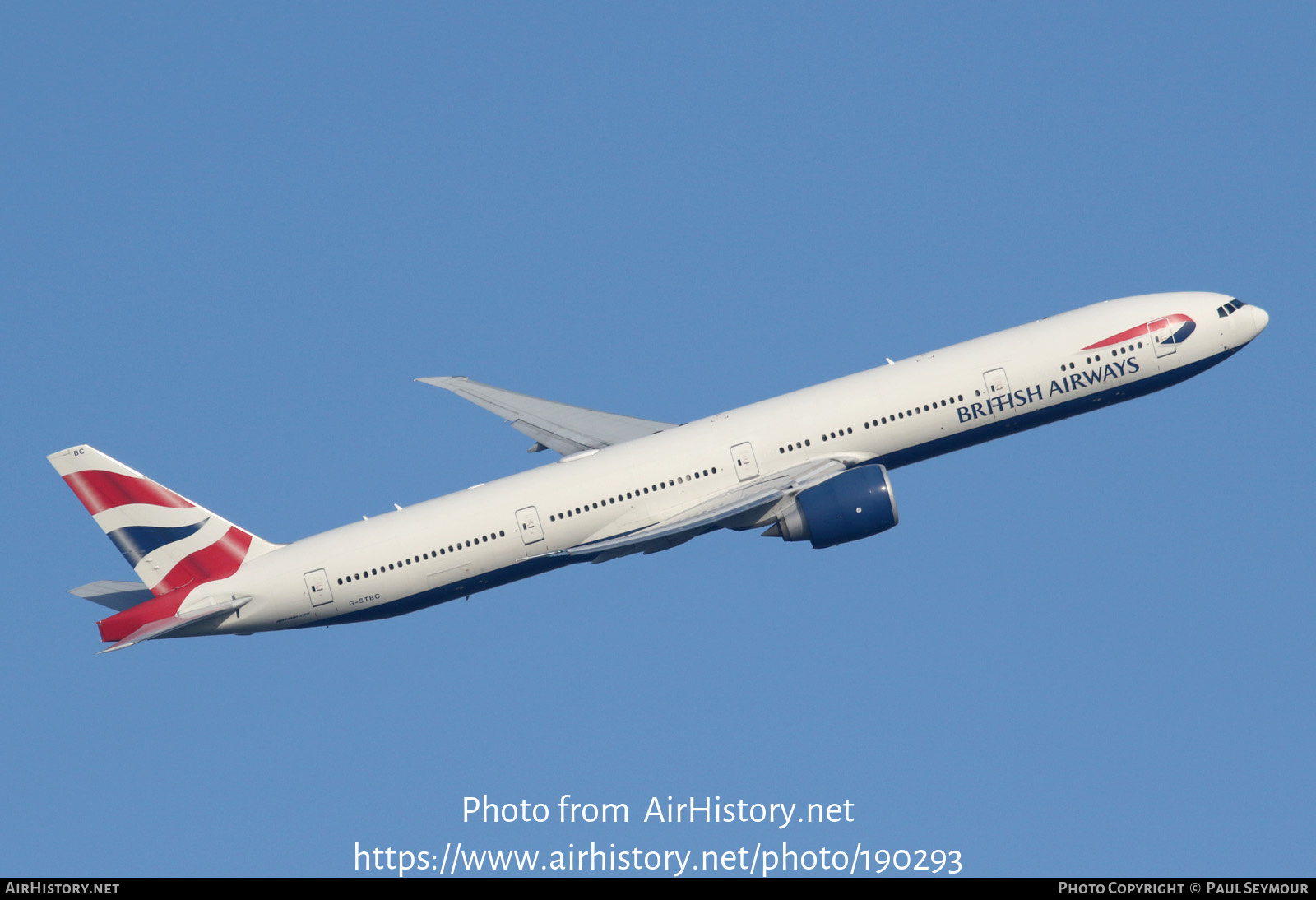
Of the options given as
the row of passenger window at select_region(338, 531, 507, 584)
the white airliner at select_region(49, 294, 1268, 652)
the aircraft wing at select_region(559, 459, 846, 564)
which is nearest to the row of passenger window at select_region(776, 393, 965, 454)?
the white airliner at select_region(49, 294, 1268, 652)

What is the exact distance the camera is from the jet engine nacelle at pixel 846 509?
2056 inches

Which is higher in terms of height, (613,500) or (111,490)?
(613,500)

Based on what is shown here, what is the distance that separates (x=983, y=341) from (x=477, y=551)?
21726 mm

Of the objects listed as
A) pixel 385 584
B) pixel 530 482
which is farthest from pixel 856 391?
pixel 385 584

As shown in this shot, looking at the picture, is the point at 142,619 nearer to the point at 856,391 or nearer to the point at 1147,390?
the point at 856,391

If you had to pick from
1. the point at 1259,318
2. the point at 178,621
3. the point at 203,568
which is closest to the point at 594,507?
the point at 203,568

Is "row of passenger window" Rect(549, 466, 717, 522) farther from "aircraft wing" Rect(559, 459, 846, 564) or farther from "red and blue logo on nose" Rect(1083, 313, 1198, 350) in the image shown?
"red and blue logo on nose" Rect(1083, 313, 1198, 350)

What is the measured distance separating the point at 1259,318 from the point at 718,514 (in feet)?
80.1

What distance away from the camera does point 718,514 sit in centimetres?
5172

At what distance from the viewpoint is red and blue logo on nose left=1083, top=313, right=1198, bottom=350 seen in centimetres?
5588

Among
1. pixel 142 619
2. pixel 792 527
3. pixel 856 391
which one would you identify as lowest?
pixel 142 619

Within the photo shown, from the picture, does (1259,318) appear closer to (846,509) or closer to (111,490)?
(846,509)

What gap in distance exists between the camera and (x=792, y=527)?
2084 inches
